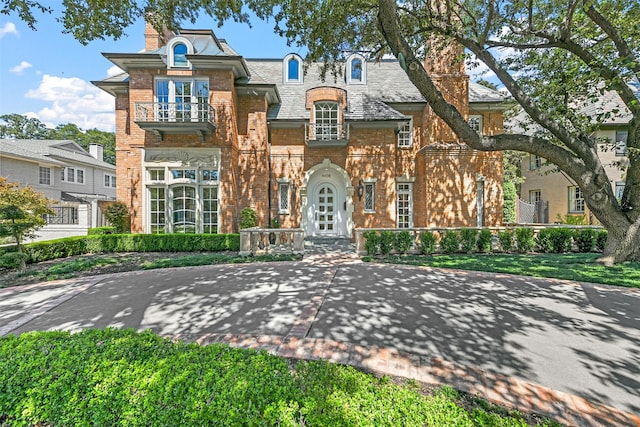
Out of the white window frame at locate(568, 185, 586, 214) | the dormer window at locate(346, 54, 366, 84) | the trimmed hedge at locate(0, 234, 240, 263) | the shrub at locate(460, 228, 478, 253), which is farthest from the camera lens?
the white window frame at locate(568, 185, 586, 214)

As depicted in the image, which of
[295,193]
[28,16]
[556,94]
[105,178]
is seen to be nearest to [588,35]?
[556,94]

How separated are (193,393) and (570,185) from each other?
24.8 meters

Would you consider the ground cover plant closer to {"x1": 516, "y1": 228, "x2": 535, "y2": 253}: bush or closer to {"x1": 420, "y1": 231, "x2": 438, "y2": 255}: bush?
{"x1": 420, "y1": 231, "x2": 438, "y2": 255}: bush

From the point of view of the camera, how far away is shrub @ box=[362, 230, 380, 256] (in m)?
9.70

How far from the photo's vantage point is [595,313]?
4.67 m

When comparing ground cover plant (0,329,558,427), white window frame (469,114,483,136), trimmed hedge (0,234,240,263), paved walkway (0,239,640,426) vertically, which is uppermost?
white window frame (469,114,483,136)

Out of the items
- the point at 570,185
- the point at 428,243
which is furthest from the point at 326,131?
the point at 570,185

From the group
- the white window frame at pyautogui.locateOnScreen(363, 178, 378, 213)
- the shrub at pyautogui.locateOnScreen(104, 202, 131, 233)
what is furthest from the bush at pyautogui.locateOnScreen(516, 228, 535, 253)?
the shrub at pyautogui.locateOnScreen(104, 202, 131, 233)

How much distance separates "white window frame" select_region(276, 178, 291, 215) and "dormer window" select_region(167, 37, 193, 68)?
257 inches

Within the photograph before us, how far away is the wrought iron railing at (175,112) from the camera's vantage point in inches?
458

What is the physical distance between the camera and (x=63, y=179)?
22922 mm

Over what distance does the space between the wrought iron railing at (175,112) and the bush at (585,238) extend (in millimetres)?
15456

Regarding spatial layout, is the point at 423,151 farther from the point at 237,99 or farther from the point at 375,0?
the point at 237,99

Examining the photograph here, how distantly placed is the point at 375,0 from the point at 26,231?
499 inches
